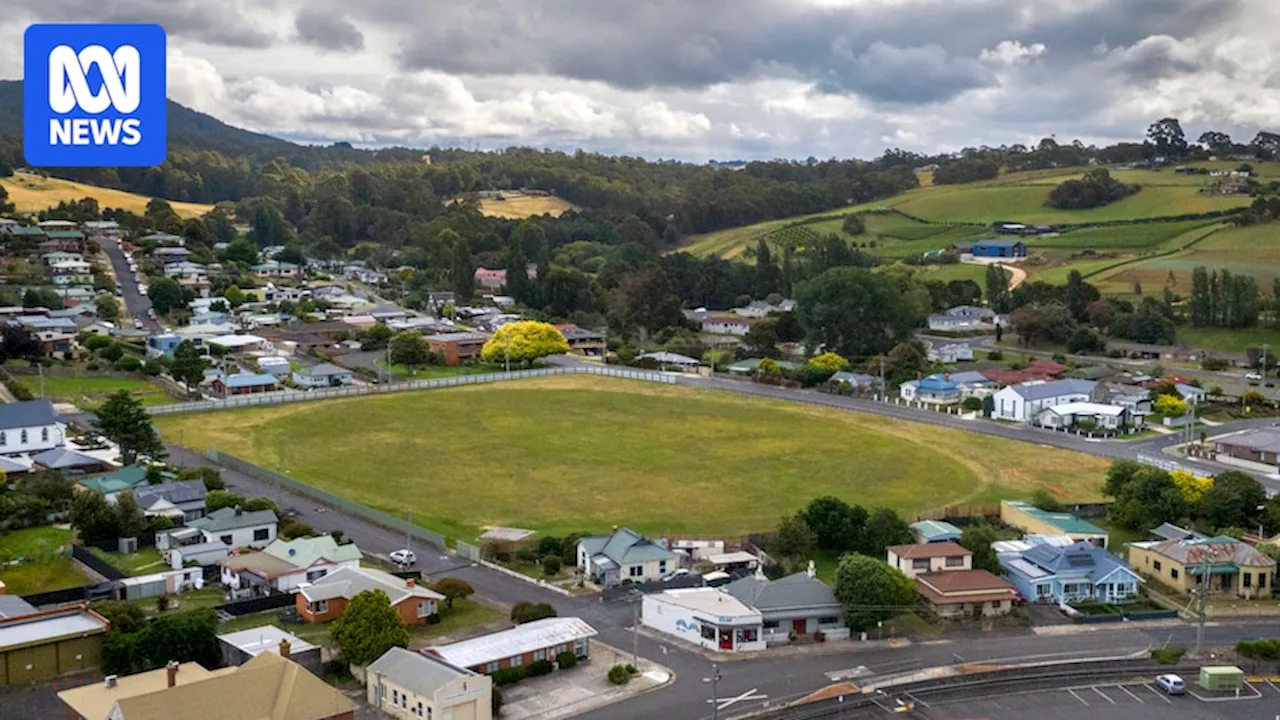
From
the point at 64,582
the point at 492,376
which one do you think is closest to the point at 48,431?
the point at 64,582

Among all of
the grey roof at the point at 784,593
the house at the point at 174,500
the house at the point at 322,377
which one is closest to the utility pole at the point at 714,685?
the grey roof at the point at 784,593

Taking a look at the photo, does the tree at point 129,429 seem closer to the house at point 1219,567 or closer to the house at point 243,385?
the house at point 243,385

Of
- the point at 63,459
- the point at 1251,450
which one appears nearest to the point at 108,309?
the point at 63,459

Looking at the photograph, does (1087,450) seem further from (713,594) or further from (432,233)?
(432,233)

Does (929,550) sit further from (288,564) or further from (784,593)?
(288,564)

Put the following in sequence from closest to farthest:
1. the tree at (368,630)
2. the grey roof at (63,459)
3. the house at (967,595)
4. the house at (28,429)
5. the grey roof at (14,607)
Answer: the tree at (368,630) < the grey roof at (14,607) < the house at (967,595) < the grey roof at (63,459) < the house at (28,429)

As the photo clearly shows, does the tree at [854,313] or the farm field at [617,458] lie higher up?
the tree at [854,313]
